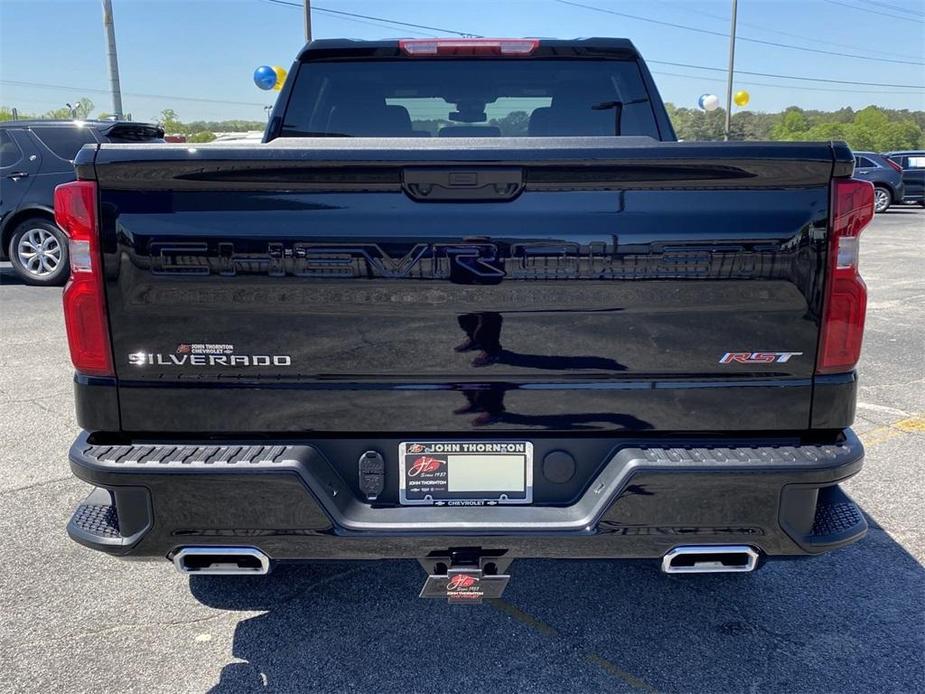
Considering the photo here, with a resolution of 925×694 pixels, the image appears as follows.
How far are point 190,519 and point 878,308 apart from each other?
31.2ft

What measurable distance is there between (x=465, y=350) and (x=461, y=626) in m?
1.26

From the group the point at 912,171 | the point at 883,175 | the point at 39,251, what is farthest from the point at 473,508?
the point at 912,171

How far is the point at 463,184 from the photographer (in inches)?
86.3

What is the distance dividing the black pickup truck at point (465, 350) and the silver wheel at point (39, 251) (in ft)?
30.7

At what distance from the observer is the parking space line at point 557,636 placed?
8.57 ft

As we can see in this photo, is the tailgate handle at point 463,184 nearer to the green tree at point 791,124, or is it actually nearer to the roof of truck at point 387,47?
Answer: the roof of truck at point 387,47

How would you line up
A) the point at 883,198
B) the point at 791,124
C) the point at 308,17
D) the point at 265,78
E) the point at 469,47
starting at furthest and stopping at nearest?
the point at 791,124 < the point at 883,198 < the point at 308,17 < the point at 265,78 < the point at 469,47

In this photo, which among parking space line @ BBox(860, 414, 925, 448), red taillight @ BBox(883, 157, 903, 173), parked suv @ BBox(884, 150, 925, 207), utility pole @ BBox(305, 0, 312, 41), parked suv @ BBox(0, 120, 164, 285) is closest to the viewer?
parking space line @ BBox(860, 414, 925, 448)

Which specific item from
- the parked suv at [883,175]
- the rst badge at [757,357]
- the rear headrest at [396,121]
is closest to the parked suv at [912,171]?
the parked suv at [883,175]

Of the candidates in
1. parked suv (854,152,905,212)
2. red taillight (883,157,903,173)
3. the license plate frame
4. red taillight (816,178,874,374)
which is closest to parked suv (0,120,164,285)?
the license plate frame

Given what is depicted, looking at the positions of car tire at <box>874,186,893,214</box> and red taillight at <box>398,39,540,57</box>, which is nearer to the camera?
red taillight at <box>398,39,540,57</box>

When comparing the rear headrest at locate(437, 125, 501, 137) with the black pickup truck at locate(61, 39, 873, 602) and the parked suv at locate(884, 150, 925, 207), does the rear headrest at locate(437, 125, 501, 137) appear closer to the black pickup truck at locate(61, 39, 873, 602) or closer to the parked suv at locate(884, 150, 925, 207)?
the black pickup truck at locate(61, 39, 873, 602)

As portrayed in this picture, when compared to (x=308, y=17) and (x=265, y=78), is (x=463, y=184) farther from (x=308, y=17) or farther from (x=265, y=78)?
(x=308, y=17)

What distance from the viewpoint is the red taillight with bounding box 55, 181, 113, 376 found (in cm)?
219
